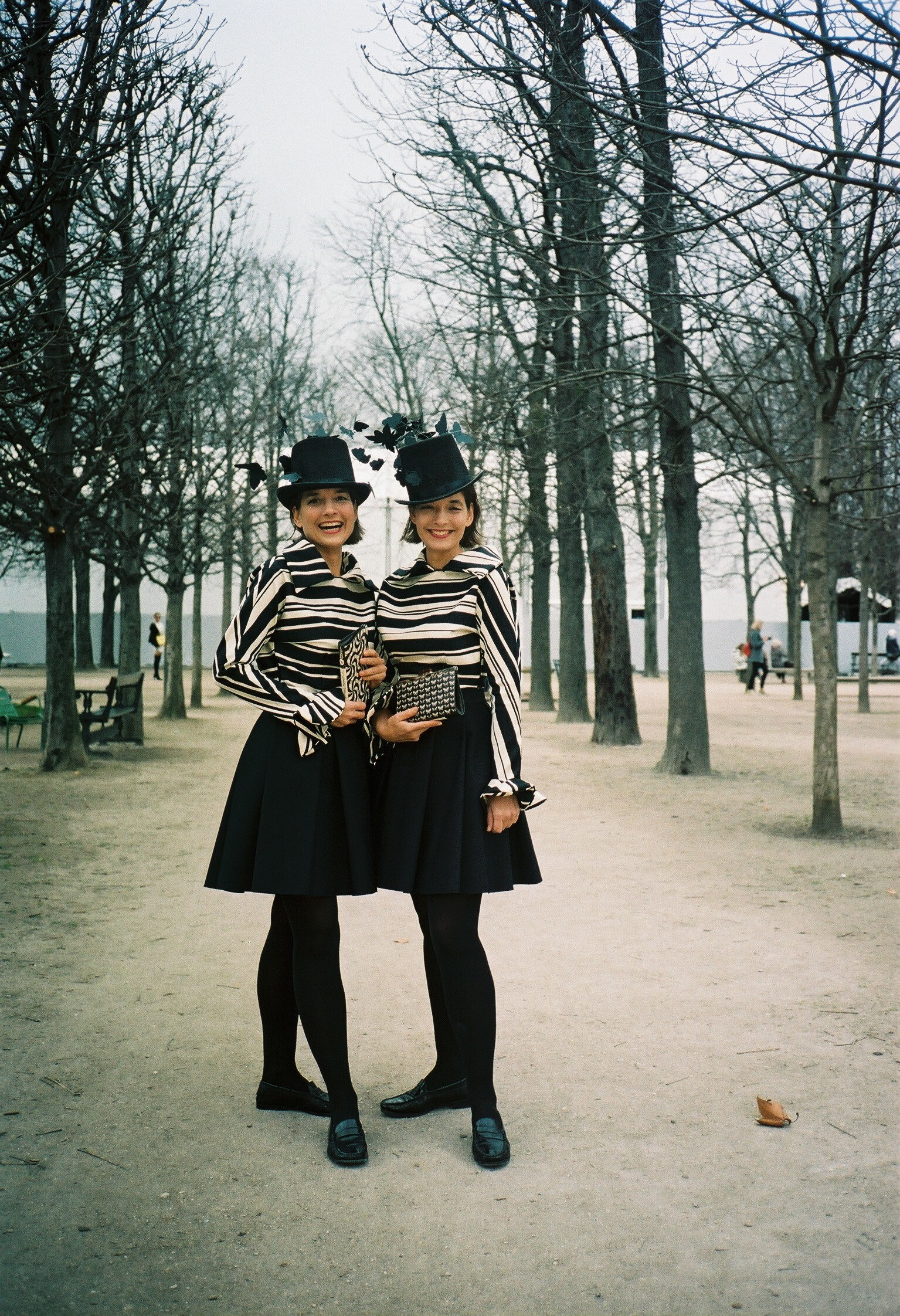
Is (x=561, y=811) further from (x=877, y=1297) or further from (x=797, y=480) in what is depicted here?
(x=877, y=1297)

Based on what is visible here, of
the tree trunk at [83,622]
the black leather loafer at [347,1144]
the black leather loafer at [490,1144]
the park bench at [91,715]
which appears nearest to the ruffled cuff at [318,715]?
the black leather loafer at [347,1144]

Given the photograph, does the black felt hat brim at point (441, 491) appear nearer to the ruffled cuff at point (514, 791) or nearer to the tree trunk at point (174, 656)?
the ruffled cuff at point (514, 791)

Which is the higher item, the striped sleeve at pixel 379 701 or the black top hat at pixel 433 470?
the black top hat at pixel 433 470

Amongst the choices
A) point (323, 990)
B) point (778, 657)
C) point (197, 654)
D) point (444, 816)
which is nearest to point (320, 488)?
point (444, 816)

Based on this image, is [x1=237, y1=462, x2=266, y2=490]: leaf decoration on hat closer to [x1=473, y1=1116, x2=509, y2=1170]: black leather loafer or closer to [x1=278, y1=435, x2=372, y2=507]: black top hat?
[x1=278, y1=435, x2=372, y2=507]: black top hat

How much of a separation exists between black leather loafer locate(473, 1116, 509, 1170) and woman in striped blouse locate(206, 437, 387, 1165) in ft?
1.08

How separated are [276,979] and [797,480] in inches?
268

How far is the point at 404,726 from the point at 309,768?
0.31 metres

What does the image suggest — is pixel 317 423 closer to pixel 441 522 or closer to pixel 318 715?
pixel 441 522

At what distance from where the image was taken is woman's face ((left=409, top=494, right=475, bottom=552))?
386cm

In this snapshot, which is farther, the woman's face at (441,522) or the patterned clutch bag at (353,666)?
the woman's face at (441,522)

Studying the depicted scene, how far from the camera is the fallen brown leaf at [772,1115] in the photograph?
12.3 feet

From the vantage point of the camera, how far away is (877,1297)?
2770 mm

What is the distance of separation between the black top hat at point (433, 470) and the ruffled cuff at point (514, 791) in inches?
35.8
